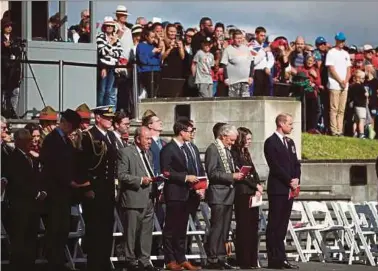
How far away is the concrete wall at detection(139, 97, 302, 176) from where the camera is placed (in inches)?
1071

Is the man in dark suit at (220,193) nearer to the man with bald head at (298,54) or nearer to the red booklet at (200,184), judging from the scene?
the red booklet at (200,184)

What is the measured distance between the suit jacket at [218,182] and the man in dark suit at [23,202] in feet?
9.11

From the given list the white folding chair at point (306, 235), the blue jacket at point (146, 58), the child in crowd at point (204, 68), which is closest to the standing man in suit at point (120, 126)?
the white folding chair at point (306, 235)

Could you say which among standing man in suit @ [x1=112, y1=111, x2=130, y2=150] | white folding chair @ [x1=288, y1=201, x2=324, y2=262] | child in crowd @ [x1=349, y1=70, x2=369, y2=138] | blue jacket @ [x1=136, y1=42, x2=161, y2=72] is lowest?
white folding chair @ [x1=288, y1=201, x2=324, y2=262]

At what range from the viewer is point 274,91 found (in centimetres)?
3016

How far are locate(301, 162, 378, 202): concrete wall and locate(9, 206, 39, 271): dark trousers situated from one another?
905 centimetres

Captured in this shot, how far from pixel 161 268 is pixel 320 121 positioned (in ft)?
36.7

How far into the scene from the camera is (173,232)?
69.0ft

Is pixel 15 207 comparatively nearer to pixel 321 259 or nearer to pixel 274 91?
pixel 321 259

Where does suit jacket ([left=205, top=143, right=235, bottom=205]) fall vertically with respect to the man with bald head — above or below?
below

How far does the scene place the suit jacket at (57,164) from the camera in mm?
19500

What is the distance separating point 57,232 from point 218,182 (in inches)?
111

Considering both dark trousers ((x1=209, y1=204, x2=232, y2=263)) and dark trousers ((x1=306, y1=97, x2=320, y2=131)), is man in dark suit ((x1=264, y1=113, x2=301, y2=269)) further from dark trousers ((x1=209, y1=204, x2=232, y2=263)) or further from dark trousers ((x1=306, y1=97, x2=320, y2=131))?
dark trousers ((x1=306, y1=97, x2=320, y2=131))

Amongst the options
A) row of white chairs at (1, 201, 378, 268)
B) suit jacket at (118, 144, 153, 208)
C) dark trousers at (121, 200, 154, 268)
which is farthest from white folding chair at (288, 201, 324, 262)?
suit jacket at (118, 144, 153, 208)
